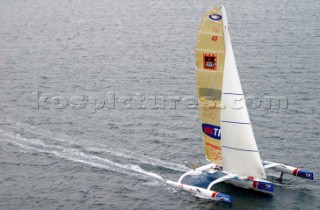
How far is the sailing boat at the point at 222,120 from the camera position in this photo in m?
53.5

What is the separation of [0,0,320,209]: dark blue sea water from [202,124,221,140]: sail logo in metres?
4.89

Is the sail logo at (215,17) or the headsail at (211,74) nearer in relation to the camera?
the sail logo at (215,17)

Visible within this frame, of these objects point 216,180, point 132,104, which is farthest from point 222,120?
point 132,104

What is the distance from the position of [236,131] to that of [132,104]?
2755 cm

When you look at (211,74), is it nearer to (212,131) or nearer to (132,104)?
(212,131)

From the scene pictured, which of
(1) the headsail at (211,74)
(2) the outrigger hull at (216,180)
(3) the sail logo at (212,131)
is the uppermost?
(1) the headsail at (211,74)

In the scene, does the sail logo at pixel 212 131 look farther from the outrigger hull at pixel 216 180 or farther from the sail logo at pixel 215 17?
the sail logo at pixel 215 17

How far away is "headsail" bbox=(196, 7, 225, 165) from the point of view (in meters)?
53.0

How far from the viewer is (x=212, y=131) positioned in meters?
57.6

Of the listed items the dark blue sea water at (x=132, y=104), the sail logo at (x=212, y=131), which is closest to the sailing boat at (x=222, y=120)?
the sail logo at (x=212, y=131)

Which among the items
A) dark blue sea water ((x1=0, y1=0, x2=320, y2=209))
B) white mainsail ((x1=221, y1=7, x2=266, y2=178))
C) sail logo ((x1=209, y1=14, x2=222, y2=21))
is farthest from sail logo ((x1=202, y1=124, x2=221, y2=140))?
sail logo ((x1=209, y1=14, x2=222, y2=21))

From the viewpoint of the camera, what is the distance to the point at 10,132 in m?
70.4

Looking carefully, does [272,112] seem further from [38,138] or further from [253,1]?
[253,1]

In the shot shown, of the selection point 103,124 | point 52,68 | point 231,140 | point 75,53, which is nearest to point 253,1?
point 75,53
